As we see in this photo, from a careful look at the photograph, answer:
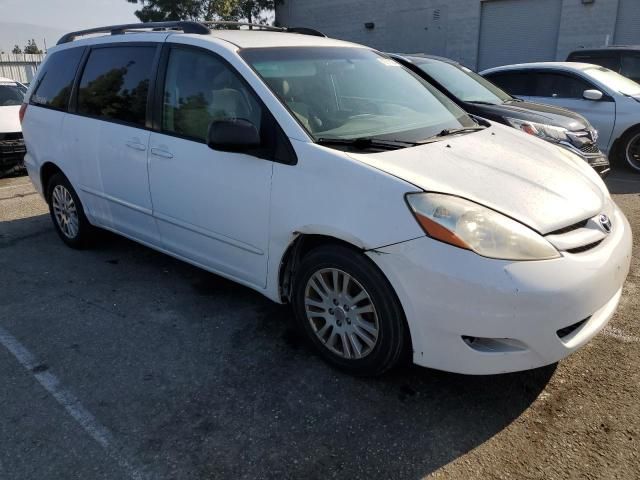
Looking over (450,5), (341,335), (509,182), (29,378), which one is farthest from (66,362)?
(450,5)

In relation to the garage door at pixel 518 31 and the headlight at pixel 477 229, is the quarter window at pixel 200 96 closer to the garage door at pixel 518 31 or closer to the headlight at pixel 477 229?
the headlight at pixel 477 229

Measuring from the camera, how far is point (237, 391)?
2768mm

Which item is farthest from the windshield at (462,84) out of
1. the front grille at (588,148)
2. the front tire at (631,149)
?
the front tire at (631,149)

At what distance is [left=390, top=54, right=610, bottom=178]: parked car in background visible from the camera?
6.19 m

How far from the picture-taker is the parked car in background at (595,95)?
7.74 meters

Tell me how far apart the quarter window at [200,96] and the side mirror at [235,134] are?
4.8 inches

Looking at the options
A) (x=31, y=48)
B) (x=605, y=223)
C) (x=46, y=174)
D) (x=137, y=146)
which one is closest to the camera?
(x=605, y=223)

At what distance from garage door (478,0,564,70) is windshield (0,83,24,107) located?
1633 cm

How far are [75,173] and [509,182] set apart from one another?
11.4 ft

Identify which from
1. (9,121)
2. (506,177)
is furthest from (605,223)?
(9,121)

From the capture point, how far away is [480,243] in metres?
2.33

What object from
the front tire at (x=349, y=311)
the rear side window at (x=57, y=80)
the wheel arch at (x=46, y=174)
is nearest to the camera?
the front tire at (x=349, y=311)

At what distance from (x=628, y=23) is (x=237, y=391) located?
18974 millimetres

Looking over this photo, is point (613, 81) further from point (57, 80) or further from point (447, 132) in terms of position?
point (57, 80)
